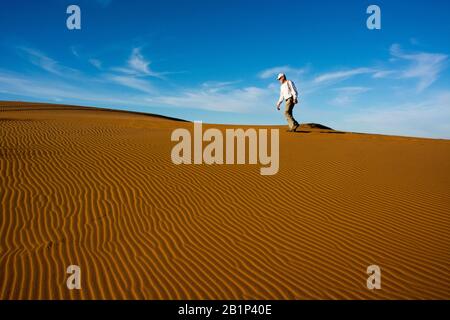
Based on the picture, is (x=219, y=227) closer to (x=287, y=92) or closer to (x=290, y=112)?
(x=287, y=92)

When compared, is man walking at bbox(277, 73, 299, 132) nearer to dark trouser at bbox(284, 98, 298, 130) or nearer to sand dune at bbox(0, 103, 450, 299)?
dark trouser at bbox(284, 98, 298, 130)

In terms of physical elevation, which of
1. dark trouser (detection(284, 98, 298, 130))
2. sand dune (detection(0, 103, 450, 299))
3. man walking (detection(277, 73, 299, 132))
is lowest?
sand dune (detection(0, 103, 450, 299))

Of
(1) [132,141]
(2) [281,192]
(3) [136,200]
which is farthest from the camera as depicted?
(1) [132,141]

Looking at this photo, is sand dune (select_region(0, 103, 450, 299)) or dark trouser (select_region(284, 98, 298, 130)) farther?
dark trouser (select_region(284, 98, 298, 130))

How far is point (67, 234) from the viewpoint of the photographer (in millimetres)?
5438

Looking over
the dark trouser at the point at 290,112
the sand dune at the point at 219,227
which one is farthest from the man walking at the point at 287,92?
the sand dune at the point at 219,227

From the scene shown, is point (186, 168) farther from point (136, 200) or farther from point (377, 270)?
point (377, 270)

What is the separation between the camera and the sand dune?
4.23m

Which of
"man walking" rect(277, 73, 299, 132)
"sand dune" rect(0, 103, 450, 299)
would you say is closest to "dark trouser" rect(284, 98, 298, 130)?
"man walking" rect(277, 73, 299, 132)

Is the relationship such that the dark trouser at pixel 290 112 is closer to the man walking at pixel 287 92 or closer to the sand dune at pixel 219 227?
the man walking at pixel 287 92

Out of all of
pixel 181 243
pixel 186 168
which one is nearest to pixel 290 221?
pixel 181 243

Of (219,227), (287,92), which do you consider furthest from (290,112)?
(219,227)

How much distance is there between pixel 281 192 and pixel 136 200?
3348mm
